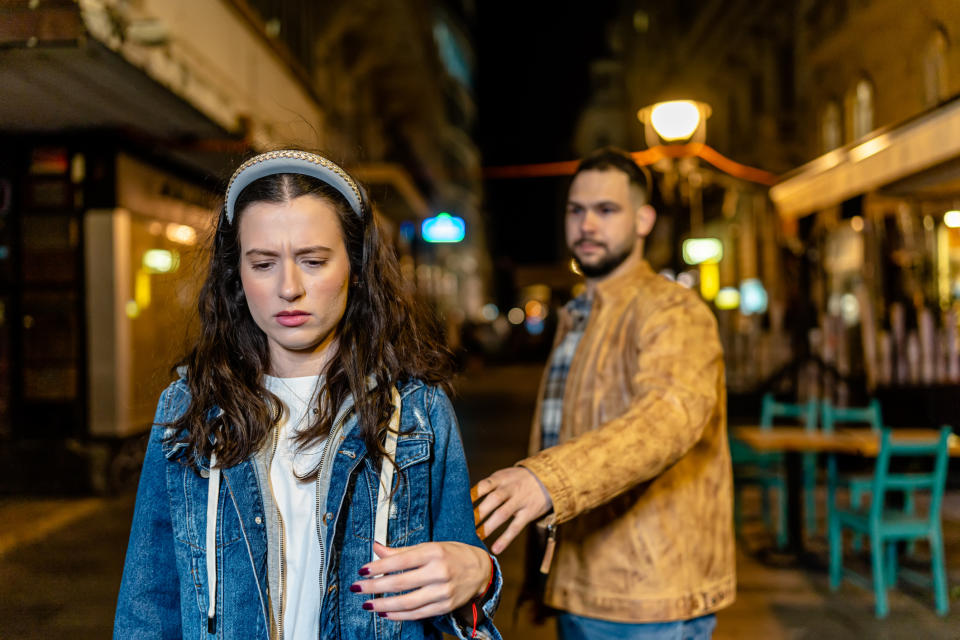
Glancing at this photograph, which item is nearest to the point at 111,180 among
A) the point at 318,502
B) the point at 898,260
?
the point at 318,502

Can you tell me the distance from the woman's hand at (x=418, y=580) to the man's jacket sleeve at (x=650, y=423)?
0.35 meters

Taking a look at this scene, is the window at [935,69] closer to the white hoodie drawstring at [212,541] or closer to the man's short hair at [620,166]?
the man's short hair at [620,166]

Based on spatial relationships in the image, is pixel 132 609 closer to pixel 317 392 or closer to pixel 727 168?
pixel 317 392

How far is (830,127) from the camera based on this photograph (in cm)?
1120

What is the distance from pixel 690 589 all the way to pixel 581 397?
60 centimetres

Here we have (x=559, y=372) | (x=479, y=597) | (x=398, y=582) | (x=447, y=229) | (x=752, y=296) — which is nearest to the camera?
(x=398, y=582)

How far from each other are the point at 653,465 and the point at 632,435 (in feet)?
0.30

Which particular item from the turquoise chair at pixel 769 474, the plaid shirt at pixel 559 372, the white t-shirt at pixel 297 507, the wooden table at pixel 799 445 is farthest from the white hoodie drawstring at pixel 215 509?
the turquoise chair at pixel 769 474

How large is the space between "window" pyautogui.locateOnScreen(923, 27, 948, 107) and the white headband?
2.64 m

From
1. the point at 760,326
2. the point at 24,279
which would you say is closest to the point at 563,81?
the point at 760,326

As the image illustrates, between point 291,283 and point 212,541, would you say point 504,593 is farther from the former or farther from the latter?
point 291,283

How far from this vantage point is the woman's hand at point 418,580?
1.28 meters

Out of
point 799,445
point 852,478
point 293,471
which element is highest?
point 293,471

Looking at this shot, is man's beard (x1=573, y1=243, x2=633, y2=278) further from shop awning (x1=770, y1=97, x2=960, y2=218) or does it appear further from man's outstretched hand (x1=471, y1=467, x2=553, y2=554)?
shop awning (x1=770, y1=97, x2=960, y2=218)
